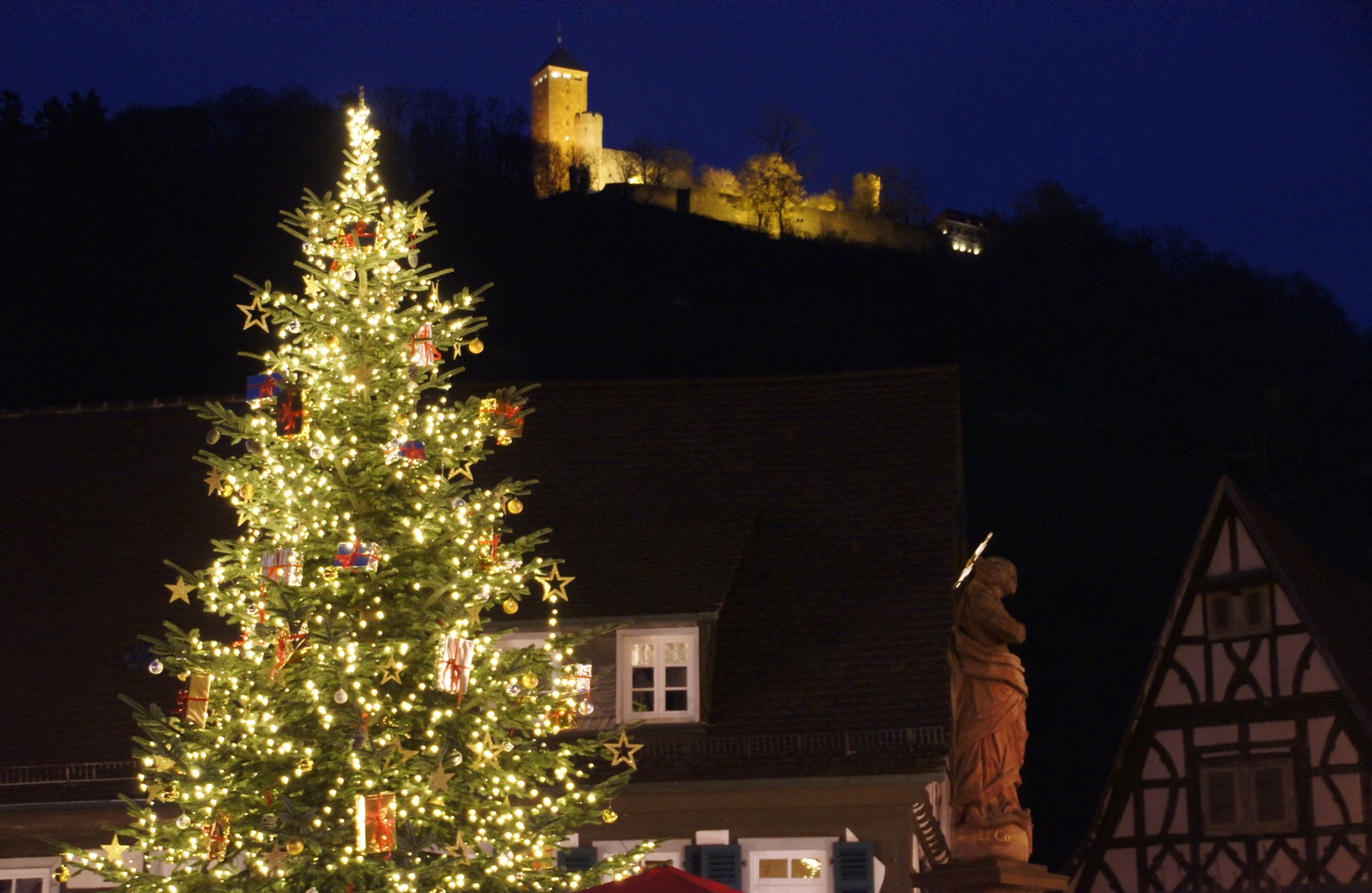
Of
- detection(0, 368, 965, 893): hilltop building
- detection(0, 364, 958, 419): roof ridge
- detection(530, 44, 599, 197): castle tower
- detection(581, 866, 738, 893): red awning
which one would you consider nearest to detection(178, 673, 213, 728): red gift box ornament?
detection(581, 866, 738, 893): red awning

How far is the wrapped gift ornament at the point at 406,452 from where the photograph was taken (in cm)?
1312

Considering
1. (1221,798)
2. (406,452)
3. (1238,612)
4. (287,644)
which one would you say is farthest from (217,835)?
(1238,612)

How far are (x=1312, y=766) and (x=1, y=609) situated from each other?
597 inches

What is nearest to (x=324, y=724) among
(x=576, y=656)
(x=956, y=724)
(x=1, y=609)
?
(x=956, y=724)

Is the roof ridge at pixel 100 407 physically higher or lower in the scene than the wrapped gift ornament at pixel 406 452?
higher

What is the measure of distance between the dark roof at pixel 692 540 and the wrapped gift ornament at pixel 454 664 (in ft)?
21.3

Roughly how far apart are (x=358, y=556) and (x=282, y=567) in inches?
24.3

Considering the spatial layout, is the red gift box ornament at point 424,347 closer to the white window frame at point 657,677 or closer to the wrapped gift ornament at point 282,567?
the wrapped gift ornament at point 282,567

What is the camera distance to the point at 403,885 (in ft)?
39.5

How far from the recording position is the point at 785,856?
18719 mm

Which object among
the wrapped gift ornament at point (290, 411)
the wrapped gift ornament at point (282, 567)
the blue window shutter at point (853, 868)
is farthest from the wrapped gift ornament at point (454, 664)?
the blue window shutter at point (853, 868)

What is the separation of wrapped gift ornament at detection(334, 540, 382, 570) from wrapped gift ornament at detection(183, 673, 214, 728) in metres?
1.13

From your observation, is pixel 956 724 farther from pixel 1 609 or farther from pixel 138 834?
pixel 1 609

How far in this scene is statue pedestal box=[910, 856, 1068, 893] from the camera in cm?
1333
